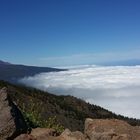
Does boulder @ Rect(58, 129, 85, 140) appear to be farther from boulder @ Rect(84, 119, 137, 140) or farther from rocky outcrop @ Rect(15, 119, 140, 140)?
boulder @ Rect(84, 119, 137, 140)

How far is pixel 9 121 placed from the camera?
20141 millimetres

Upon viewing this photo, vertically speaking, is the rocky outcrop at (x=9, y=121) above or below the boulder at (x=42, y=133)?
above

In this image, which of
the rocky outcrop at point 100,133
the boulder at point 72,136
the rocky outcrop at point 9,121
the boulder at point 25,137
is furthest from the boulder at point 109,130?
the rocky outcrop at point 9,121

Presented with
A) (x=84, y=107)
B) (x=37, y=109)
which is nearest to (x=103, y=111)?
(x=84, y=107)

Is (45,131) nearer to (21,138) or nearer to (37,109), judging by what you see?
(21,138)

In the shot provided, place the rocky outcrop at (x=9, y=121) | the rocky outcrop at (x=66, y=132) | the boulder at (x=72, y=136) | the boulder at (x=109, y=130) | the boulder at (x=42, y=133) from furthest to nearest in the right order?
the boulder at (x=42, y=133) → the rocky outcrop at (x=9, y=121) → the boulder at (x=72, y=136) → the rocky outcrop at (x=66, y=132) → the boulder at (x=109, y=130)

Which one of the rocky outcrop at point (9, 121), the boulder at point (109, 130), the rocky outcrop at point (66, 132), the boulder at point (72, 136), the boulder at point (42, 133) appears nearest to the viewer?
the boulder at point (109, 130)

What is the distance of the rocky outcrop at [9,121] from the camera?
20.0 m

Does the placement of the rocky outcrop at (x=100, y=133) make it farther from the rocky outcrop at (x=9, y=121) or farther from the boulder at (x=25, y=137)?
the rocky outcrop at (x=9, y=121)

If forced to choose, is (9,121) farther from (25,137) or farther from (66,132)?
(66,132)

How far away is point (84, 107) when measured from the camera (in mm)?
190750

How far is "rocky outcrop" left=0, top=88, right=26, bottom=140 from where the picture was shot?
65.5 feet

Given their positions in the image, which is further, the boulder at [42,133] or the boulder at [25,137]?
the boulder at [42,133]

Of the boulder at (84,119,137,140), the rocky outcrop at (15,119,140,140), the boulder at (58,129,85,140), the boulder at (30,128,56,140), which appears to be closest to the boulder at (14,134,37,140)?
the rocky outcrop at (15,119,140,140)
